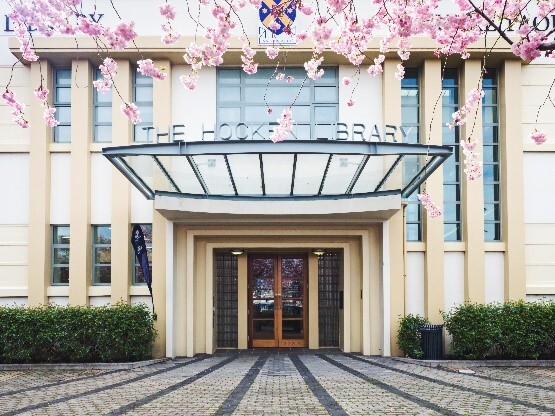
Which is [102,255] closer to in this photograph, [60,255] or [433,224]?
[60,255]

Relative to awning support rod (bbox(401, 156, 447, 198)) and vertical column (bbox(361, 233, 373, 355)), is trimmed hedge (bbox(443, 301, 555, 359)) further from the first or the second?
awning support rod (bbox(401, 156, 447, 198))

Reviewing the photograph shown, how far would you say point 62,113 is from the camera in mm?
15391

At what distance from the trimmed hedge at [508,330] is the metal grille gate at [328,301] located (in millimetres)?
4262

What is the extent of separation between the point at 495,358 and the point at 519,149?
467cm

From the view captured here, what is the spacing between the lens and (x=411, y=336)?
14.1 m

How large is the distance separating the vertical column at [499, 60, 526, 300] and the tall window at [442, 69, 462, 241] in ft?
3.33

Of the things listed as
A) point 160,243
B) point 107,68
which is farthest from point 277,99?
point 107,68

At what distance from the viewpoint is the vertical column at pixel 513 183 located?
1480cm

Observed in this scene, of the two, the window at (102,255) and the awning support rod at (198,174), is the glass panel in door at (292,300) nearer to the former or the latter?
the awning support rod at (198,174)

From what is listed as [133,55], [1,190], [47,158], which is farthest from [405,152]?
[1,190]

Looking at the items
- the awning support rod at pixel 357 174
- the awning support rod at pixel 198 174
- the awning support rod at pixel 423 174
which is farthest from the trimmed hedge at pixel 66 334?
the awning support rod at pixel 423 174

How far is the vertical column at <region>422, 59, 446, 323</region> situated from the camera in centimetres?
1481

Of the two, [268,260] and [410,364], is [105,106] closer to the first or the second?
[268,260]

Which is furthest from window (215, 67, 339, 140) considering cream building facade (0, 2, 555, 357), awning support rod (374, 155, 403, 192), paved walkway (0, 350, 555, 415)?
paved walkway (0, 350, 555, 415)
